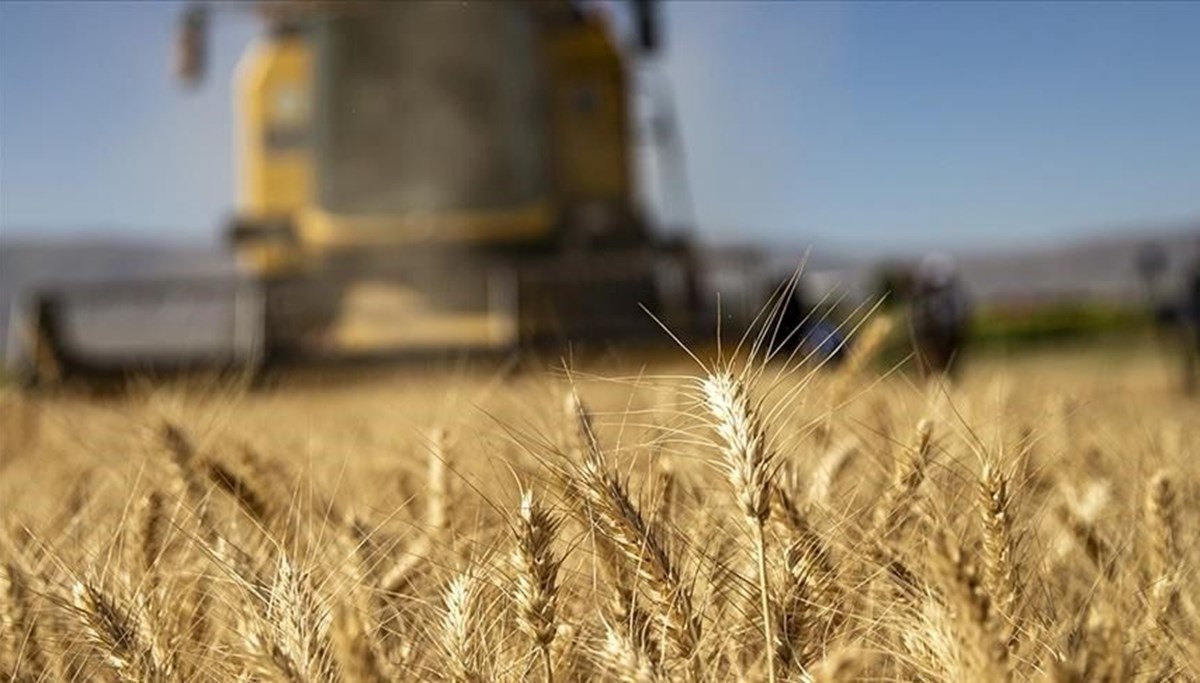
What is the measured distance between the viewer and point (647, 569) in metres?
0.85

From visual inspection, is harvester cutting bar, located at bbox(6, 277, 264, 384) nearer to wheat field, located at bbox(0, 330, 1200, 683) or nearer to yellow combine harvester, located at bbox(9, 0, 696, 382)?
yellow combine harvester, located at bbox(9, 0, 696, 382)

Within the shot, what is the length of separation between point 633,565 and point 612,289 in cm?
1069

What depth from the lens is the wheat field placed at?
2.61 feet

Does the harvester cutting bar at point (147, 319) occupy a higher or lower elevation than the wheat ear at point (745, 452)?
lower

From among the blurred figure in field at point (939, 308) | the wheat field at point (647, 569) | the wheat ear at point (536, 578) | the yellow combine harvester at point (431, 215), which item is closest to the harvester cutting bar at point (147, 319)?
the yellow combine harvester at point (431, 215)

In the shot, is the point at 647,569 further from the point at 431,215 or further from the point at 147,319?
the point at 147,319

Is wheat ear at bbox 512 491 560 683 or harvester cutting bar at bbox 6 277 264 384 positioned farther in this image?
harvester cutting bar at bbox 6 277 264 384

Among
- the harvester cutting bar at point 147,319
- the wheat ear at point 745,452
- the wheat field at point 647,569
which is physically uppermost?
the wheat ear at point 745,452

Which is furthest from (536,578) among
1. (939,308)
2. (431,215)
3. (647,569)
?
(431,215)

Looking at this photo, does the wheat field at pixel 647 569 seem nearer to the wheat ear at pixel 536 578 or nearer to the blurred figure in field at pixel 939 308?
the wheat ear at pixel 536 578

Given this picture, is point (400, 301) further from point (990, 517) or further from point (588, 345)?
point (990, 517)

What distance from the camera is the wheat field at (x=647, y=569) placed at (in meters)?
0.80

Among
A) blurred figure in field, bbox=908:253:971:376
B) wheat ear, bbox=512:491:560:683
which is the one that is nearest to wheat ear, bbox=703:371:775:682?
wheat ear, bbox=512:491:560:683

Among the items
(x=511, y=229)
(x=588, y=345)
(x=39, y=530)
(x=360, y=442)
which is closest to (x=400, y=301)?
(x=511, y=229)
